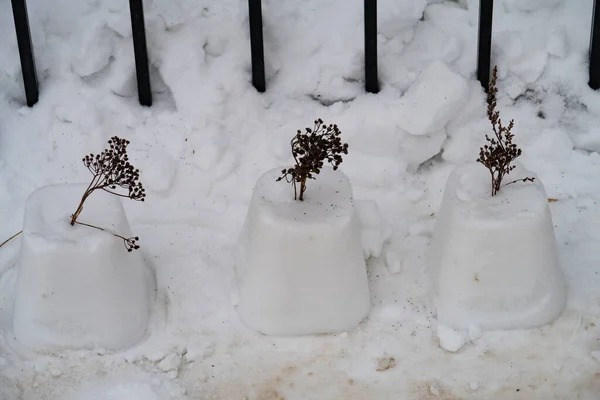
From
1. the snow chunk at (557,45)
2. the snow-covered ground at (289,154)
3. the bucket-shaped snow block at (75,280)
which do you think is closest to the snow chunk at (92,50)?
the snow-covered ground at (289,154)

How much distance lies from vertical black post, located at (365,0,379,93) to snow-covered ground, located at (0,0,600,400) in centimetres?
4

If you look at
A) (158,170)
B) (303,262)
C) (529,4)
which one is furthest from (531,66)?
(158,170)

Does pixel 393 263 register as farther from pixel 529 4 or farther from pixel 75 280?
pixel 529 4

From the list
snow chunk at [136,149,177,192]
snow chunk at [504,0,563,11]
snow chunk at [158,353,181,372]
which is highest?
snow chunk at [504,0,563,11]

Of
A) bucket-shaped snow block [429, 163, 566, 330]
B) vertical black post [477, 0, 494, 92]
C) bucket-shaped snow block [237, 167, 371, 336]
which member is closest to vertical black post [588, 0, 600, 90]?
vertical black post [477, 0, 494, 92]

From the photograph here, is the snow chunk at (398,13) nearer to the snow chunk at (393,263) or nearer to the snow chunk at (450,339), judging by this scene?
the snow chunk at (393,263)

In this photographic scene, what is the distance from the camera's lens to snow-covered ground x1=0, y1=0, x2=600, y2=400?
96.7 inches

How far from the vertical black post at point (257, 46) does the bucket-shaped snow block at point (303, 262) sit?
1.73 ft

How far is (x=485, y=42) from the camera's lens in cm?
295

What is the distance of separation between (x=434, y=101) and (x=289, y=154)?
1.52 ft

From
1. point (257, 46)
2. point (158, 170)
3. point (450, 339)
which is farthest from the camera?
point (257, 46)

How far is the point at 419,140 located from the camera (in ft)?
9.55

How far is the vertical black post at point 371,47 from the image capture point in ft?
9.53

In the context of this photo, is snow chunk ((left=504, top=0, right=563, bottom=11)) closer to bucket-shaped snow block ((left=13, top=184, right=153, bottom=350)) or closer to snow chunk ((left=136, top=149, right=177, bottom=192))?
snow chunk ((left=136, top=149, right=177, bottom=192))
